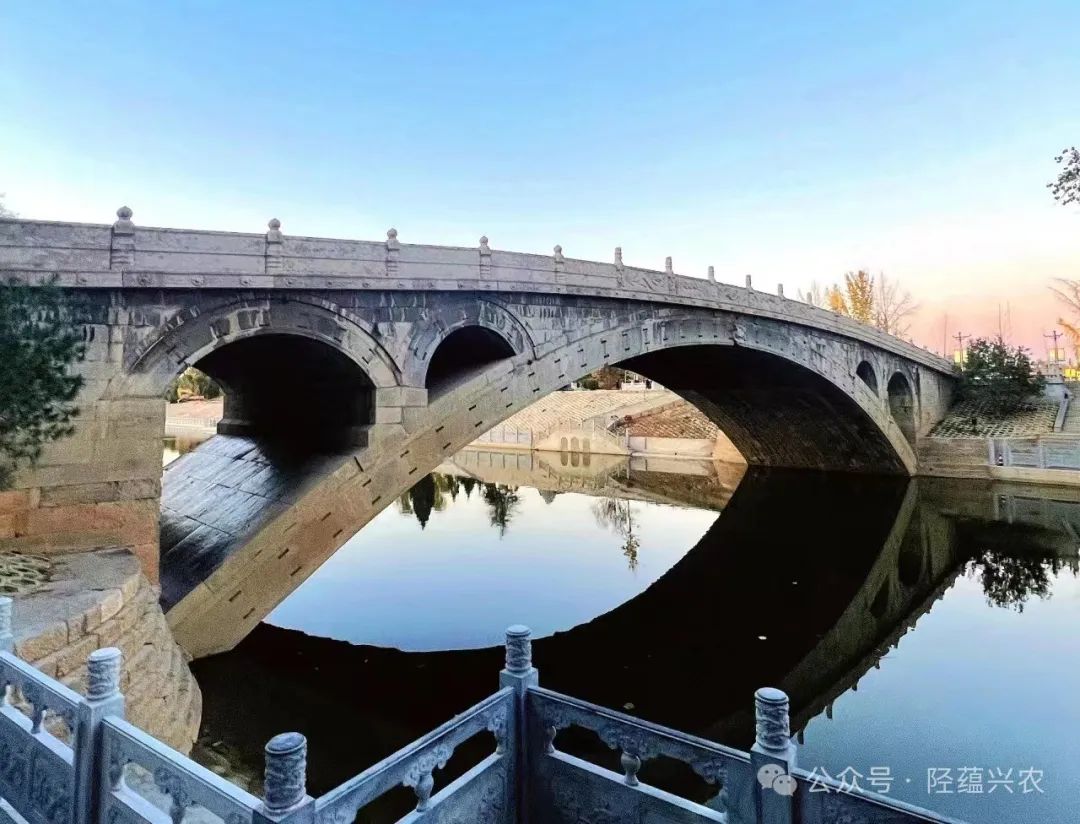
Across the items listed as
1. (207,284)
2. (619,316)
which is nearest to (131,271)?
(207,284)

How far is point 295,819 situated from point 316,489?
26.3 ft

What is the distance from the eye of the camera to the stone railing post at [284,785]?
2.41 metres

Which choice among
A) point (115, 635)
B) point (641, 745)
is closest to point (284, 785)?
point (641, 745)

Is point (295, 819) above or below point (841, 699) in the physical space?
above

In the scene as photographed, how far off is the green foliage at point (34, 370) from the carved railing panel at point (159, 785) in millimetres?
5547

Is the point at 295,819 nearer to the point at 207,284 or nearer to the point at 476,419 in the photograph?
the point at 207,284

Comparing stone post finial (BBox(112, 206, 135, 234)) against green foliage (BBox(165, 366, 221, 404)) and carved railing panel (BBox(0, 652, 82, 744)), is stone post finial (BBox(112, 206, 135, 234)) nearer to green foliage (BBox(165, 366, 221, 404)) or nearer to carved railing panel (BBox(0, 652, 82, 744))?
carved railing panel (BBox(0, 652, 82, 744))

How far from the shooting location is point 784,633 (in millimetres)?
10219

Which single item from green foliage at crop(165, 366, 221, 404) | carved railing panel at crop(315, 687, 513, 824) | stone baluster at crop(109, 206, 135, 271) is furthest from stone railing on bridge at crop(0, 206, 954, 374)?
green foliage at crop(165, 366, 221, 404)

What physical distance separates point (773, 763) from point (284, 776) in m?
2.15

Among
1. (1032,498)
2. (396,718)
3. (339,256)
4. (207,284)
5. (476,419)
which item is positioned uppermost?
(339,256)

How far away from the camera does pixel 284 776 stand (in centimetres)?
244

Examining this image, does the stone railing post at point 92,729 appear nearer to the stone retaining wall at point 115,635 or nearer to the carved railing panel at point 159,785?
the carved railing panel at point 159,785

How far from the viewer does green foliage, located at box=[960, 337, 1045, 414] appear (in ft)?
90.8
